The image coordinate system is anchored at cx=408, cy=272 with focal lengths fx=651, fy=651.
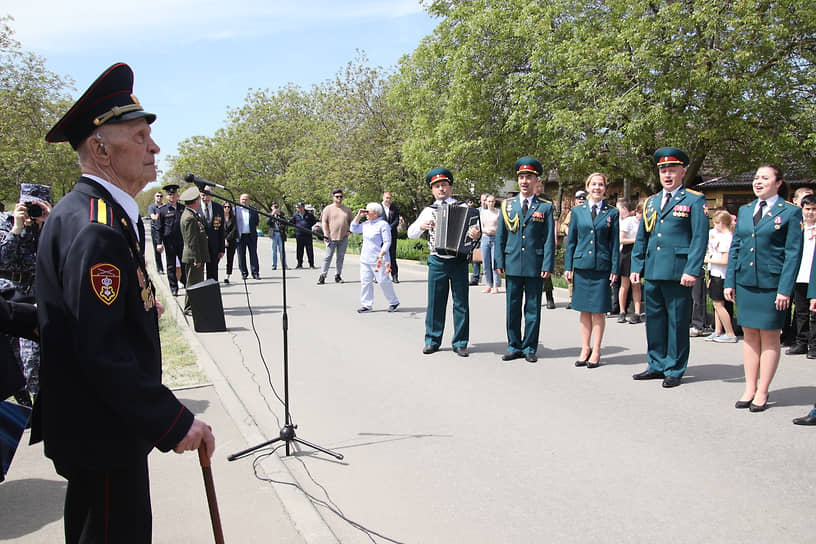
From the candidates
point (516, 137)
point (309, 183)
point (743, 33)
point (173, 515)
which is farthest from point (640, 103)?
point (309, 183)

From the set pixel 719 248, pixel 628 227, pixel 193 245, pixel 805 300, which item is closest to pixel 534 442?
pixel 805 300

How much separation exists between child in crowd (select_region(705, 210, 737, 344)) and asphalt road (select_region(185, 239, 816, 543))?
0.37 metres

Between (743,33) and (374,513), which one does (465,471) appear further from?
(743,33)

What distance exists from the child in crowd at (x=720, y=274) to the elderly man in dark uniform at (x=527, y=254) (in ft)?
9.29

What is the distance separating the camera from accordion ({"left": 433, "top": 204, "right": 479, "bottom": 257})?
8.03 meters

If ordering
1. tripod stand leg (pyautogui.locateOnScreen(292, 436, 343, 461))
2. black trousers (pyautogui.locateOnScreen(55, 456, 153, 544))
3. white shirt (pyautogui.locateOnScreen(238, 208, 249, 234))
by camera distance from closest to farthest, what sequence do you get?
black trousers (pyautogui.locateOnScreen(55, 456, 153, 544))
tripod stand leg (pyautogui.locateOnScreen(292, 436, 343, 461))
white shirt (pyautogui.locateOnScreen(238, 208, 249, 234))

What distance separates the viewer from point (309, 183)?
44094 mm

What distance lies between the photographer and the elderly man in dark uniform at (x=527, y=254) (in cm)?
790

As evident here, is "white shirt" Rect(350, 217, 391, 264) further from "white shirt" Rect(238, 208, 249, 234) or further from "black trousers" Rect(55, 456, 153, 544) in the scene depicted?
"black trousers" Rect(55, 456, 153, 544)

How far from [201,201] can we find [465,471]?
395 inches

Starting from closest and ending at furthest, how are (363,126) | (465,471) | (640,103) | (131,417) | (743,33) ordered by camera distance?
(131,417) < (465,471) < (743,33) < (640,103) < (363,126)

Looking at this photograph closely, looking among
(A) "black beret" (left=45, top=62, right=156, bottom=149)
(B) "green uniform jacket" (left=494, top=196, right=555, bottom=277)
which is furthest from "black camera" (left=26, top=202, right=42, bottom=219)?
(B) "green uniform jacket" (left=494, top=196, right=555, bottom=277)

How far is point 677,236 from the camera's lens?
678 centimetres

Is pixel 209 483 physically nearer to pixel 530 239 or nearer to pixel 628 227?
pixel 530 239
